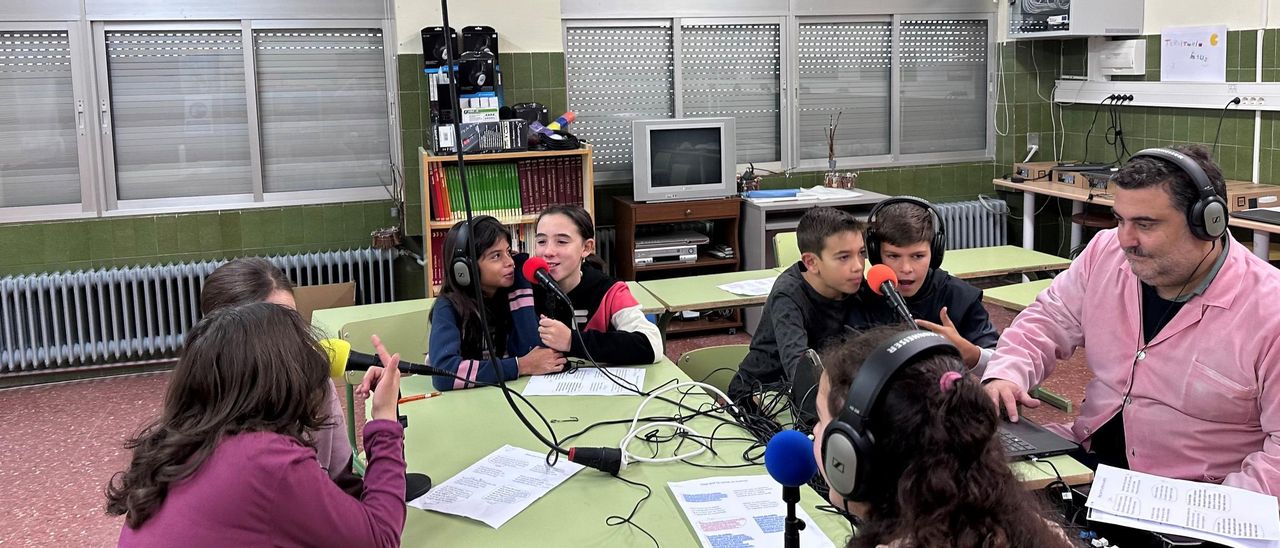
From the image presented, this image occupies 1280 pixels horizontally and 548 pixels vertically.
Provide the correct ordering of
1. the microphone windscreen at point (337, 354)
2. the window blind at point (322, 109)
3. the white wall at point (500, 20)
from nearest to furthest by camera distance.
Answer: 1. the microphone windscreen at point (337, 354)
2. the white wall at point (500, 20)
3. the window blind at point (322, 109)

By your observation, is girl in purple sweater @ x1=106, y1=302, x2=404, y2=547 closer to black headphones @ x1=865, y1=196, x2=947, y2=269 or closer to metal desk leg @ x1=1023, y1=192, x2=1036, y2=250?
black headphones @ x1=865, y1=196, x2=947, y2=269

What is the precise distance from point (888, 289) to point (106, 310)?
480 cm

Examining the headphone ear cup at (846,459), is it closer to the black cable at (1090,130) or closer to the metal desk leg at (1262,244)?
the metal desk leg at (1262,244)

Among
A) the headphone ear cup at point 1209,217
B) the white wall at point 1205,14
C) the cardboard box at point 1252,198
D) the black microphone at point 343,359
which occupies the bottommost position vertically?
the black microphone at point 343,359

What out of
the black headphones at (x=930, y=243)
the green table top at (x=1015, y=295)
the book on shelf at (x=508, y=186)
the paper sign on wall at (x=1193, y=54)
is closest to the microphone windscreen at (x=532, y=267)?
the black headphones at (x=930, y=243)

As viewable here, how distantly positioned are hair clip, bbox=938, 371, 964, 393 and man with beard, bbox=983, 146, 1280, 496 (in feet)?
3.80

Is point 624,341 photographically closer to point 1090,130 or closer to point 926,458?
point 926,458

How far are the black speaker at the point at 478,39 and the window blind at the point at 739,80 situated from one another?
145 centimetres

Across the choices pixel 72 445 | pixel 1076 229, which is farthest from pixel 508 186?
pixel 1076 229

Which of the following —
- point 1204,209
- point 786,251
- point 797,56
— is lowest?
point 786,251

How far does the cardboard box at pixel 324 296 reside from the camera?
5.61 metres

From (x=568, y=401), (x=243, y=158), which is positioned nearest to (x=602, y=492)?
(x=568, y=401)

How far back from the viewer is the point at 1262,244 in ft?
16.3

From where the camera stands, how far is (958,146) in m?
7.21
